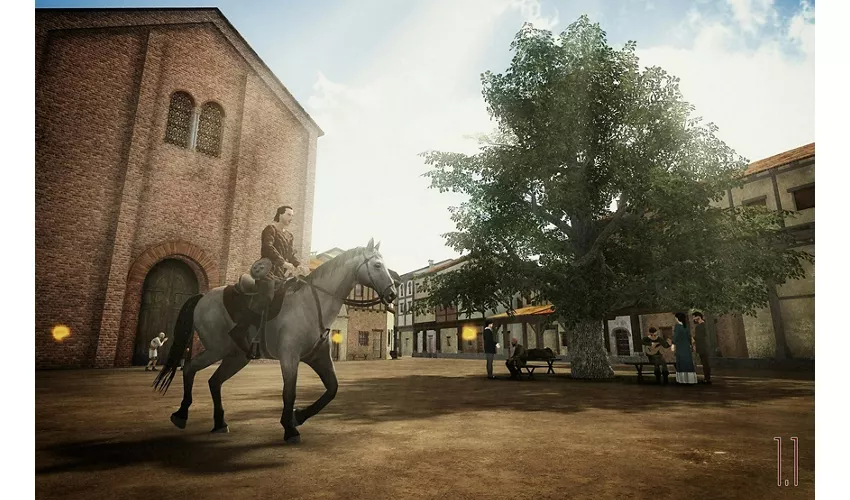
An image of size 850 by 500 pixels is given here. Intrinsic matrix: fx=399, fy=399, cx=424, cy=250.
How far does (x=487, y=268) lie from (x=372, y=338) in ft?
61.4

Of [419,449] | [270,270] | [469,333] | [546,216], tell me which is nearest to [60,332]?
[270,270]

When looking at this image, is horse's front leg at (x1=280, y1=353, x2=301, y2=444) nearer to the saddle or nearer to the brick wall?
the saddle

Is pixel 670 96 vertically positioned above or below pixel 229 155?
above

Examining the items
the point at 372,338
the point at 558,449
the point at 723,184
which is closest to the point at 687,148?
the point at 723,184

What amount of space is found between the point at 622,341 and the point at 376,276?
21622 millimetres

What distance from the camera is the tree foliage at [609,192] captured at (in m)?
8.94

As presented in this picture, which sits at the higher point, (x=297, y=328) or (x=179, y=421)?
(x=297, y=328)

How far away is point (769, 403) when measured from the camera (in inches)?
242

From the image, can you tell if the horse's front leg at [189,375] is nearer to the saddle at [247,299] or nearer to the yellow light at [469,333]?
the saddle at [247,299]

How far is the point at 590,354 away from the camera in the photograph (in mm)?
10750

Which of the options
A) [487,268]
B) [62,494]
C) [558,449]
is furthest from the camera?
[487,268]

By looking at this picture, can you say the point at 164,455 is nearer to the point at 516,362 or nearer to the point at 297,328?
the point at 297,328

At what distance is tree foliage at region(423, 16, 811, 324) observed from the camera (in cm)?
894

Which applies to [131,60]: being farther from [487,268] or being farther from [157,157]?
[487,268]
